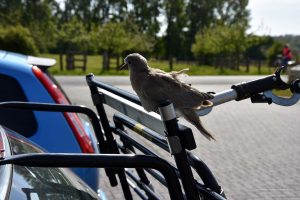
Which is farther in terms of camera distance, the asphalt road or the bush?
the bush

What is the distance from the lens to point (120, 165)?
70.4 inches

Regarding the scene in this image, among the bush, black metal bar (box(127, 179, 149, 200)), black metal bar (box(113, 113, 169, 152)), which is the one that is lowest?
the bush

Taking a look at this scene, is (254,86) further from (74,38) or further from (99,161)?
(74,38)

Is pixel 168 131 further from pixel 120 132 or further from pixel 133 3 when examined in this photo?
pixel 133 3

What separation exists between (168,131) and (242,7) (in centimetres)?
8528

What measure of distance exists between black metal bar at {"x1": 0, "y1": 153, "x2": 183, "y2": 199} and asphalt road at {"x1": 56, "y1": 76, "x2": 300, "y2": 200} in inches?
83.6

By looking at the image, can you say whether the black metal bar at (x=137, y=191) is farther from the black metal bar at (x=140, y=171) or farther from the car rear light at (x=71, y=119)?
the car rear light at (x=71, y=119)

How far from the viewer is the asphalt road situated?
7.65m

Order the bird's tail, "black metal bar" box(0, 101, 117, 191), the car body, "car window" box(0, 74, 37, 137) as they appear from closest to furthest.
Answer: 1. the car body
2. the bird's tail
3. "black metal bar" box(0, 101, 117, 191)
4. "car window" box(0, 74, 37, 137)

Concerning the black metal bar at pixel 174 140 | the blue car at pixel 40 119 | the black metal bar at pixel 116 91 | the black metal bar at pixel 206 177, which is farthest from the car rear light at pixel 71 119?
the black metal bar at pixel 174 140

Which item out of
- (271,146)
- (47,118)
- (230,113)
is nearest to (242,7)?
(230,113)

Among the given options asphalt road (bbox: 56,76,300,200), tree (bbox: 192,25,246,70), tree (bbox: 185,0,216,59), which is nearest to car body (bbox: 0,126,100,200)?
asphalt road (bbox: 56,76,300,200)

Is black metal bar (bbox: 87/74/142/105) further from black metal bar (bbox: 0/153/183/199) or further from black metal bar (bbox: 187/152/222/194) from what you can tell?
black metal bar (bbox: 0/153/183/199)

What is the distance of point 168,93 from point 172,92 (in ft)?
0.06
